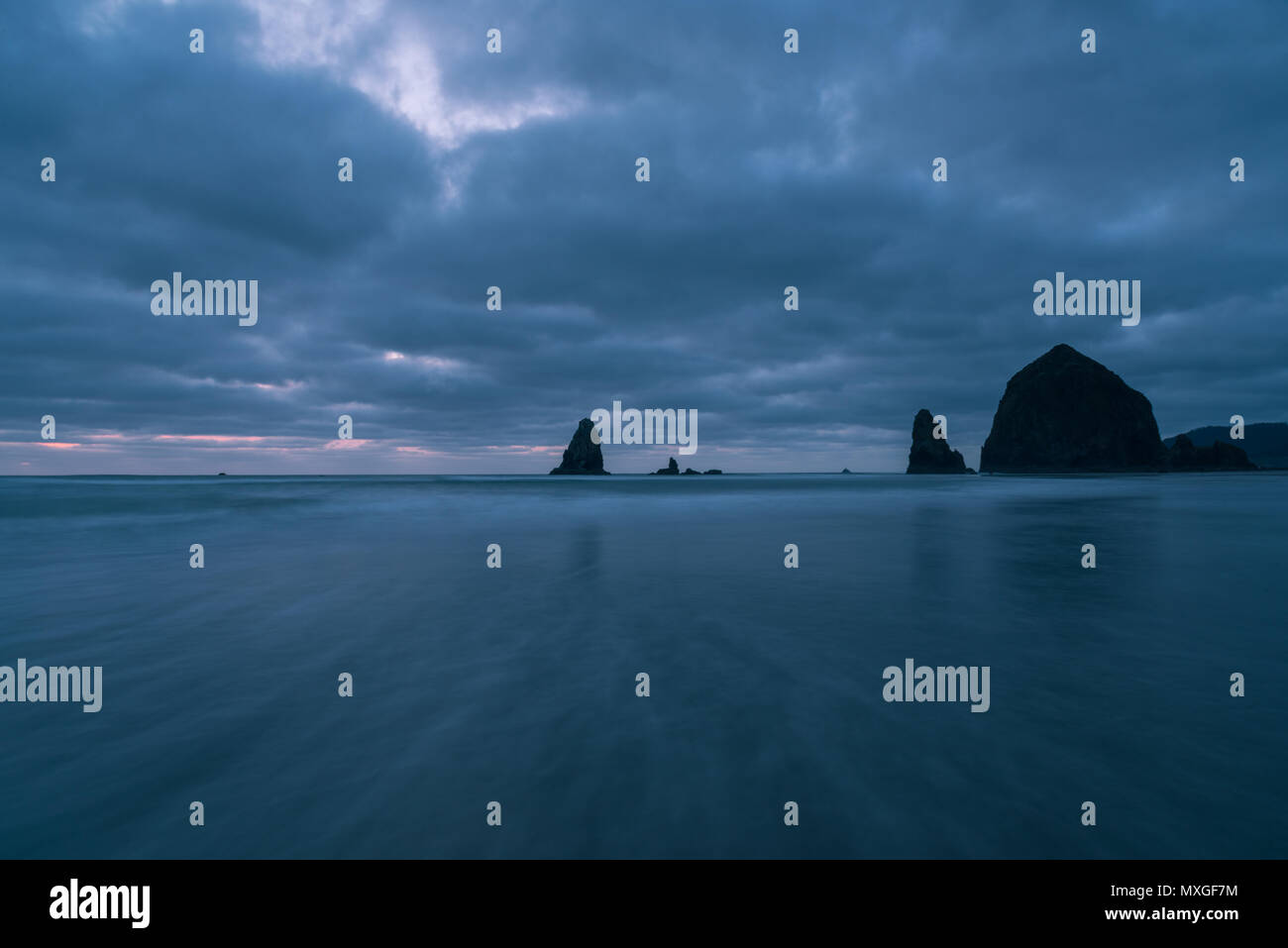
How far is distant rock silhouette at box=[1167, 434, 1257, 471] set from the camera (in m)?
169

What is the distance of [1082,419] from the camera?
16562 centimetres

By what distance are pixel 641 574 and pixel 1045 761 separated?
1108 centimetres

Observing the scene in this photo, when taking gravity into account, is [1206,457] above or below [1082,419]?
below

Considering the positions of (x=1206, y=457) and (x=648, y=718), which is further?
(x=1206, y=457)

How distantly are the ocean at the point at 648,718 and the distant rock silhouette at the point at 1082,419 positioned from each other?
19463 centimetres

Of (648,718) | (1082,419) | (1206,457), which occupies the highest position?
(1082,419)

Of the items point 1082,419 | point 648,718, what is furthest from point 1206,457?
point 648,718

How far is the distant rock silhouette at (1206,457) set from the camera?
16925cm

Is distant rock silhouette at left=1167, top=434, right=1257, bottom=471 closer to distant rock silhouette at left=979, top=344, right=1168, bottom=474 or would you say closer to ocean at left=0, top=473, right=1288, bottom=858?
distant rock silhouette at left=979, top=344, right=1168, bottom=474

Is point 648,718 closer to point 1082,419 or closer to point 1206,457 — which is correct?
point 1082,419

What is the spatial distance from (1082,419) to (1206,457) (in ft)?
153

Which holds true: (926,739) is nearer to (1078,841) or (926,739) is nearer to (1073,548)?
(1078,841)

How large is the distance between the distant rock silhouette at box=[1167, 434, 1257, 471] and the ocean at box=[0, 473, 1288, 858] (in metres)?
220

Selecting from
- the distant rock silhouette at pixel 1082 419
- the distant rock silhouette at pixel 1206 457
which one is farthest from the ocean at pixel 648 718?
the distant rock silhouette at pixel 1206 457
